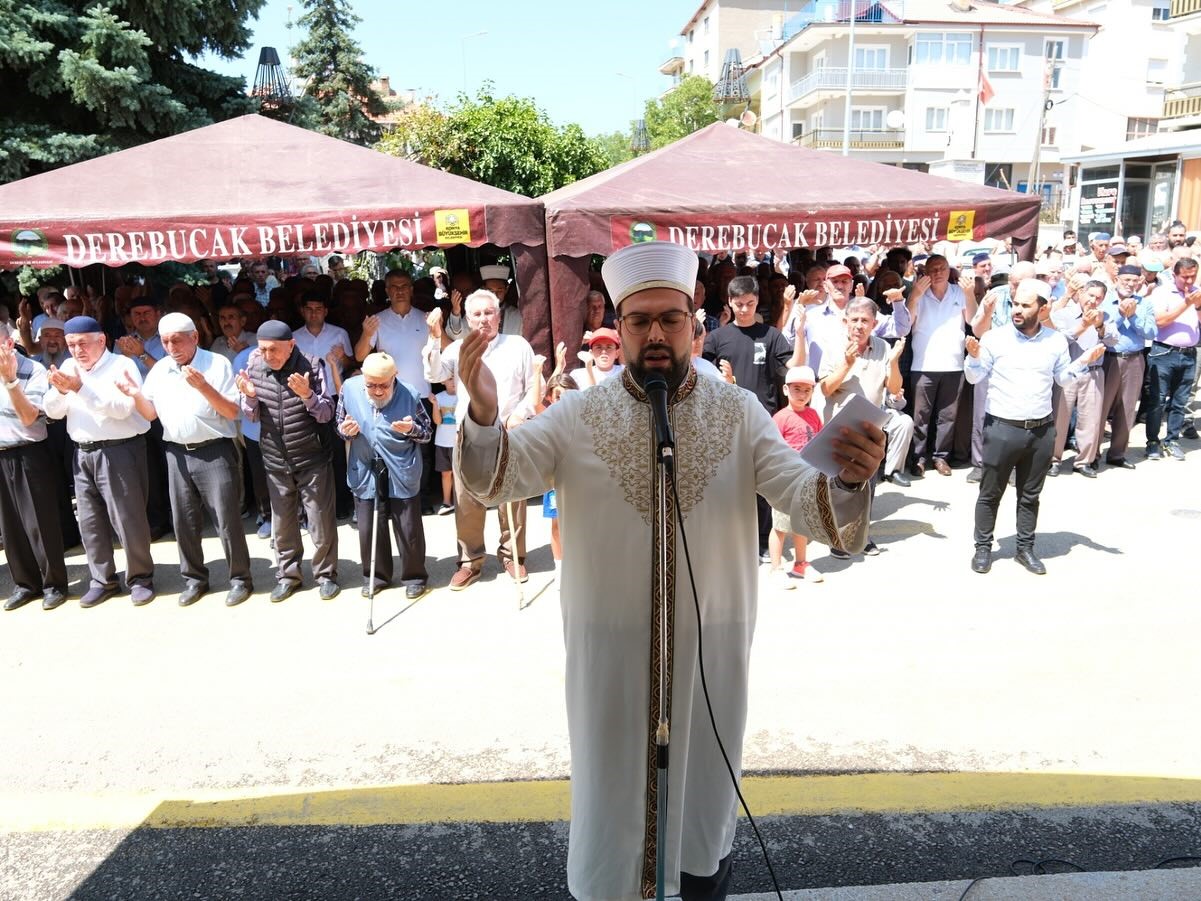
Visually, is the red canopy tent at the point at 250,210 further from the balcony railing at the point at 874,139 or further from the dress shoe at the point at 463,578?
the balcony railing at the point at 874,139

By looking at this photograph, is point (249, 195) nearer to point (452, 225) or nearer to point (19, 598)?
point (452, 225)

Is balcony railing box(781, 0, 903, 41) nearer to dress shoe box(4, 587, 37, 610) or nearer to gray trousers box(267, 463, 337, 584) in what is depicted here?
gray trousers box(267, 463, 337, 584)

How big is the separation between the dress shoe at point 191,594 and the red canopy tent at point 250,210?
2540 millimetres

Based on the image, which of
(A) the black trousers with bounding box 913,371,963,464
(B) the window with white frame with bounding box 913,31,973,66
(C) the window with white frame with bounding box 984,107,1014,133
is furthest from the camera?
(C) the window with white frame with bounding box 984,107,1014,133

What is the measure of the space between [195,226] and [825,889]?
658cm

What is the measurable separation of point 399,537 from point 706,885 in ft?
13.2

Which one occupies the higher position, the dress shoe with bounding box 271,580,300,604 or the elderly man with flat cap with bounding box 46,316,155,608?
the elderly man with flat cap with bounding box 46,316,155,608

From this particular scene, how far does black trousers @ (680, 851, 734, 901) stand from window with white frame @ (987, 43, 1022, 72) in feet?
191

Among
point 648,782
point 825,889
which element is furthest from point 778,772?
point 648,782

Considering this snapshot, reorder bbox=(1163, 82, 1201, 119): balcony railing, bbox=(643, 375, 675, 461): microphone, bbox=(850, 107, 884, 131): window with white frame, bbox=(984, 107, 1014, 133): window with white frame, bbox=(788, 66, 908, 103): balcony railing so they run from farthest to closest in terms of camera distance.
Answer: bbox=(850, 107, 884, 131): window with white frame, bbox=(788, 66, 908, 103): balcony railing, bbox=(984, 107, 1014, 133): window with white frame, bbox=(1163, 82, 1201, 119): balcony railing, bbox=(643, 375, 675, 461): microphone

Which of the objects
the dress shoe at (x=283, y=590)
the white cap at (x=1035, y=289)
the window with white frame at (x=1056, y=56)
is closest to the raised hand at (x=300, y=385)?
the dress shoe at (x=283, y=590)

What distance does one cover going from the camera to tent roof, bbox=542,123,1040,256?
790 centimetres

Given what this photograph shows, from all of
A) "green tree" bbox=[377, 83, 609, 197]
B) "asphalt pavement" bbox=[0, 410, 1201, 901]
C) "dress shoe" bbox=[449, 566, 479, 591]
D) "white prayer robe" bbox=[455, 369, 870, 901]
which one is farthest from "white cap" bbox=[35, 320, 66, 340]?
"green tree" bbox=[377, 83, 609, 197]

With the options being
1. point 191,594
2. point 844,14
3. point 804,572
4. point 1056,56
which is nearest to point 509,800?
point 804,572
